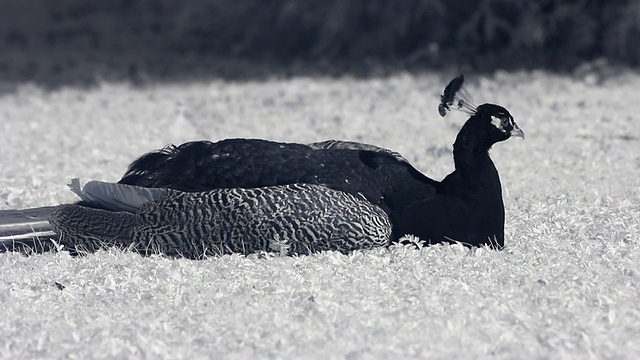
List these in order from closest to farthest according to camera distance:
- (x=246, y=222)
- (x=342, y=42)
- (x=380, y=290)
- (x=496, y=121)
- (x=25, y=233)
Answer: (x=380, y=290) → (x=246, y=222) → (x=496, y=121) → (x=25, y=233) → (x=342, y=42)

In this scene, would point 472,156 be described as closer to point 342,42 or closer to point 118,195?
point 118,195

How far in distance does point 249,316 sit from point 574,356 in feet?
4.25

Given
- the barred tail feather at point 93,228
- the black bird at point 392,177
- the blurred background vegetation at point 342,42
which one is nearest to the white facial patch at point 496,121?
the black bird at point 392,177

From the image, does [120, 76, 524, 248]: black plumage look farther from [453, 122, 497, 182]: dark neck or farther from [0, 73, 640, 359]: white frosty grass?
[0, 73, 640, 359]: white frosty grass

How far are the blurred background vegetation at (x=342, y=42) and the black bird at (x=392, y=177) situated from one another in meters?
7.22

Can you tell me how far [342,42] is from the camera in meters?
14.0

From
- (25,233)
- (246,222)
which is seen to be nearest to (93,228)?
(25,233)

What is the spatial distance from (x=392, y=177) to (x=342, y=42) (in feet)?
28.1

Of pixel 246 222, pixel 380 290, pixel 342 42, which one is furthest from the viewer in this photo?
pixel 342 42

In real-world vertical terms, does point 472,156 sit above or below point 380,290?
above

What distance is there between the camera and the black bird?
17.7 feet

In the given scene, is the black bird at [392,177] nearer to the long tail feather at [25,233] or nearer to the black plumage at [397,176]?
the black plumage at [397,176]

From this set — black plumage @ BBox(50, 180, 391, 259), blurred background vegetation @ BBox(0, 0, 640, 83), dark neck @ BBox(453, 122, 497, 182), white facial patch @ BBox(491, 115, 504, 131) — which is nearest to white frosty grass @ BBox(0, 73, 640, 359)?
black plumage @ BBox(50, 180, 391, 259)

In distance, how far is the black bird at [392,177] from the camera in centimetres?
539
